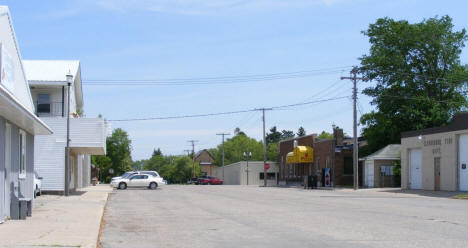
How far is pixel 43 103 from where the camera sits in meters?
35.6

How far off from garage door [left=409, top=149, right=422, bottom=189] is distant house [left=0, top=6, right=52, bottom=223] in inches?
1140

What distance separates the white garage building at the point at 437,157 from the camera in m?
34.5

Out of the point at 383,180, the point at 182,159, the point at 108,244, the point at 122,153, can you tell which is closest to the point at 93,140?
the point at 108,244

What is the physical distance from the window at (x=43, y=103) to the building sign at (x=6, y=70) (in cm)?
2178

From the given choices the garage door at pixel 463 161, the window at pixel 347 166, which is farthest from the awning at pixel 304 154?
the garage door at pixel 463 161

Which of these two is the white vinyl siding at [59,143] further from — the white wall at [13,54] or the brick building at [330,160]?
the brick building at [330,160]

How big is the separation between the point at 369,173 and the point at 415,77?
40.6 feet

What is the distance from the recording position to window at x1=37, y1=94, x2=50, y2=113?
117 ft

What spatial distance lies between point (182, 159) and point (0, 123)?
4510 inches

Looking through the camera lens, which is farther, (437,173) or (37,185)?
(437,173)

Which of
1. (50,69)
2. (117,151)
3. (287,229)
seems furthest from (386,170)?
(117,151)

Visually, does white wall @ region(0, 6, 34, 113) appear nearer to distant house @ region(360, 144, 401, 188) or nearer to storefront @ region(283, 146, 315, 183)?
distant house @ region(360, 144, 401, 188)

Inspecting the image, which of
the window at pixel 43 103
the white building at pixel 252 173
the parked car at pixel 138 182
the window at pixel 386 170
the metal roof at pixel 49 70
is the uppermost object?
the metal roof at pixel 49 70

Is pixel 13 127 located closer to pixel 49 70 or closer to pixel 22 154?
pixel 22 154
